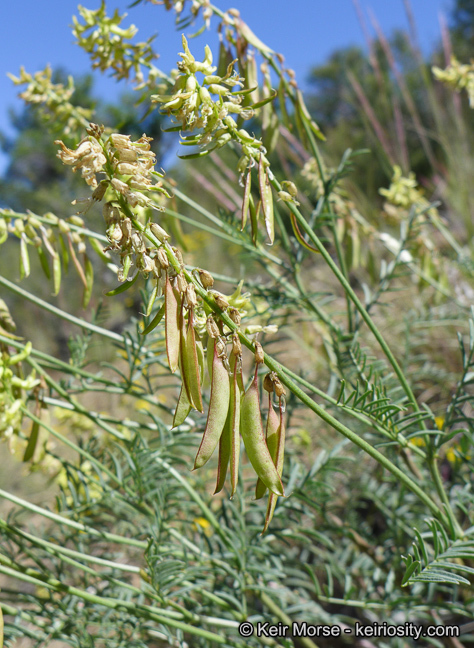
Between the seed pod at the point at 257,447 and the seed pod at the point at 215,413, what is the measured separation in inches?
0.8

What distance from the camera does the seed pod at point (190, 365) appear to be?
359mm

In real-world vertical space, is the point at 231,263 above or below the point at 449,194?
above

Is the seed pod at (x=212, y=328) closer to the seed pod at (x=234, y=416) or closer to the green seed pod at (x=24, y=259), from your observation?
the seed pod at (x=234, y=416)

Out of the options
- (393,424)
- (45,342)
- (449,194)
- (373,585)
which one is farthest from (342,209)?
(45,342)

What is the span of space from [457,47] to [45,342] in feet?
25.0

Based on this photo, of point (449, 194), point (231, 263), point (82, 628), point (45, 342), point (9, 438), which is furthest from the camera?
point (45, 342)

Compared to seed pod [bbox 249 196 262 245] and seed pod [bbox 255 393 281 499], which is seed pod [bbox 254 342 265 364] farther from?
seed pod [bbox 249 196 262 245]

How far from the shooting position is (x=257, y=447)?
36 centimetres

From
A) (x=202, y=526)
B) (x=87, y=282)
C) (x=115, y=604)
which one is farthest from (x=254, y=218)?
(x=202, y=526)

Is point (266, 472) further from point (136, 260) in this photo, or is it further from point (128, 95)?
point (128, 95)

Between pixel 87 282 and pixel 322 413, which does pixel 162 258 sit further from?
pixel 87 282

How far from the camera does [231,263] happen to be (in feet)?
17.0

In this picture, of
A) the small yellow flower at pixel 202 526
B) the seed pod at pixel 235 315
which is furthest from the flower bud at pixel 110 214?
the small yellow flower at pixel 202 526

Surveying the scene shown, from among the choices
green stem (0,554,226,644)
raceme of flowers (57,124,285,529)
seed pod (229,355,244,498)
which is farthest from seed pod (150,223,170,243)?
green stem (0,554,226,644)
